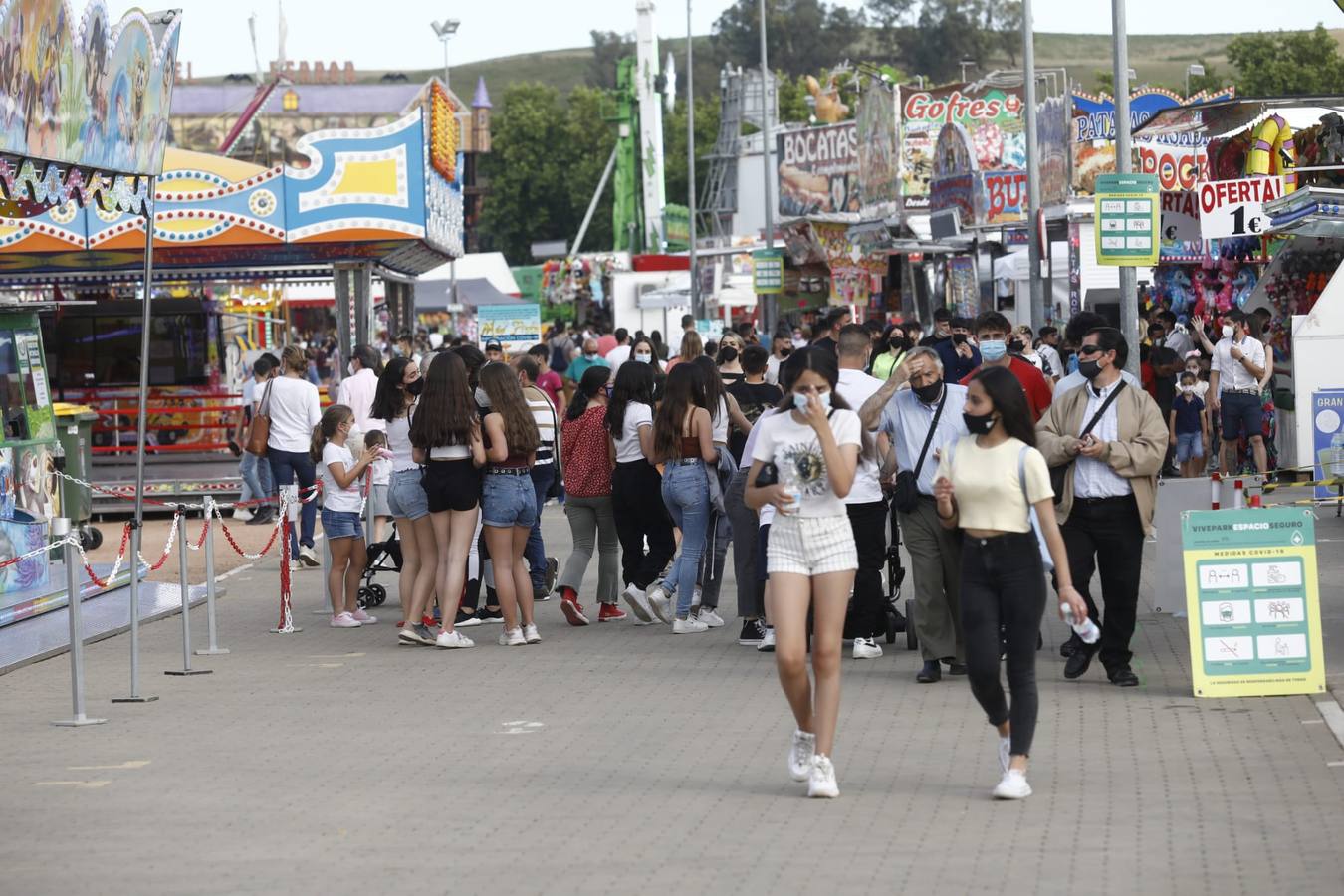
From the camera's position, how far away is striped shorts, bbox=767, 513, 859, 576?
24.4 ft

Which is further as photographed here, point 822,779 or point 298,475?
point 298,475

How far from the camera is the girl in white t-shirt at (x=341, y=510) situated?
13.0 meters

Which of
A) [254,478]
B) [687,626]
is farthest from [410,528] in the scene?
[254,478]

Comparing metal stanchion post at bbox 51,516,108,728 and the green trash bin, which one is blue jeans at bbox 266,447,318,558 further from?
metal stanchion post at bbox 51,516,108,728

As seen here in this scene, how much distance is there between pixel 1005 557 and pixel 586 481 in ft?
18.9

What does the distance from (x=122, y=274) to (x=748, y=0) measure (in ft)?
390

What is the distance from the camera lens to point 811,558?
24.4ft

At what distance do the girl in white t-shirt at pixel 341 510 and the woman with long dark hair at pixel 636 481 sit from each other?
160cm

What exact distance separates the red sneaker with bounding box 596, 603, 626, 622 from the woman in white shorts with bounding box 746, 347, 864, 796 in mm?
5603

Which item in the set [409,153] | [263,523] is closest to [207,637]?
[263,523]

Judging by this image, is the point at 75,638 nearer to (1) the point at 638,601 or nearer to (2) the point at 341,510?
(2) the point at 341,510

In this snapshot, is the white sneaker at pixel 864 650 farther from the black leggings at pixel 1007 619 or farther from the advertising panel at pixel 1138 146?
the advertising panel at pixel 1138 146

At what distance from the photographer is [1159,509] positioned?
11781mm

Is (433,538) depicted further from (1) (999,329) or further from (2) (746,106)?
(2) (746,106)
